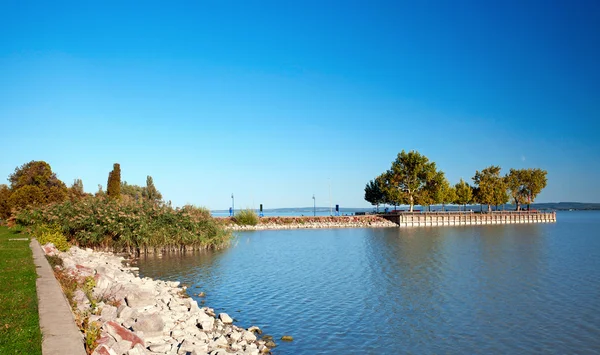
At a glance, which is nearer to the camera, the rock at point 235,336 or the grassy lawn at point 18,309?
the grassy lawn at point 18,309

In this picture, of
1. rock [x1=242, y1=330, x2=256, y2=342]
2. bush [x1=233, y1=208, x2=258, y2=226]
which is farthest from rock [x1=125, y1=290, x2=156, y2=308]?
bush [x1=233, y1=208, x2=258, y2=226]

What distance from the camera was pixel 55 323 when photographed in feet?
27.2

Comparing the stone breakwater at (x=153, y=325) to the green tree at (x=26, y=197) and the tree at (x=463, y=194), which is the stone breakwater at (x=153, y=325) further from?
the tree at (x=463, y=194)

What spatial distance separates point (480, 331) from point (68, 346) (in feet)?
38.0

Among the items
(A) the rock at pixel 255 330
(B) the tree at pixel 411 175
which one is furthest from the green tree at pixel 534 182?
(A) the rock at pixel 255 330

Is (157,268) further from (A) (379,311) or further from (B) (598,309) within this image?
(B) (598,309)

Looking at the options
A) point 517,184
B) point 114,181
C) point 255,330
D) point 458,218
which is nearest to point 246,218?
point 114,181

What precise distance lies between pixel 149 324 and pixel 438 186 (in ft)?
262

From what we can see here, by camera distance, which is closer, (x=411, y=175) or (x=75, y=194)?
(x=75, y=194)

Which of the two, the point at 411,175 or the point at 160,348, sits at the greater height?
Result: the point at 411,175

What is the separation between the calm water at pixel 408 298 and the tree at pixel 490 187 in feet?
209

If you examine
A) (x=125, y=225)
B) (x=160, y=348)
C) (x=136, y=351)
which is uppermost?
(x=125, y=225)

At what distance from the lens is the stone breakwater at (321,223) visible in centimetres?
6962

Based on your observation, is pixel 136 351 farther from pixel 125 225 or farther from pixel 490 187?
pixel 490 187
